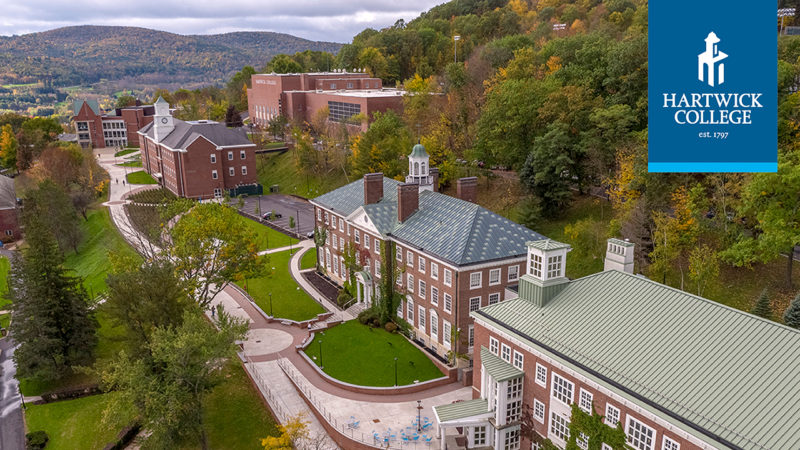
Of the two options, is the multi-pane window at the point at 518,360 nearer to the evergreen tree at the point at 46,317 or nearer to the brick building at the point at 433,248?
the brick building at the point at 433,248

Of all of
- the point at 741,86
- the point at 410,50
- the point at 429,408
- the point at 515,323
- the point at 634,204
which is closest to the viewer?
the point at 741,86

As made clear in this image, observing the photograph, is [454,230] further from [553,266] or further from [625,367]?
[625,367]

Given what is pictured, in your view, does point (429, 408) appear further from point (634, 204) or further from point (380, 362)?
point (634, 204)

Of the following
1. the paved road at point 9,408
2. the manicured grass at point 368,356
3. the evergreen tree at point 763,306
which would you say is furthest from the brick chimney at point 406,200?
the paved road at point 9,408

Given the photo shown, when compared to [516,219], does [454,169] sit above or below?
above

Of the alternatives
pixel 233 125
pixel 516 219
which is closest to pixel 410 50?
pixel 233 125

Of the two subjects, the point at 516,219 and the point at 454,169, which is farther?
the point at 454,169
